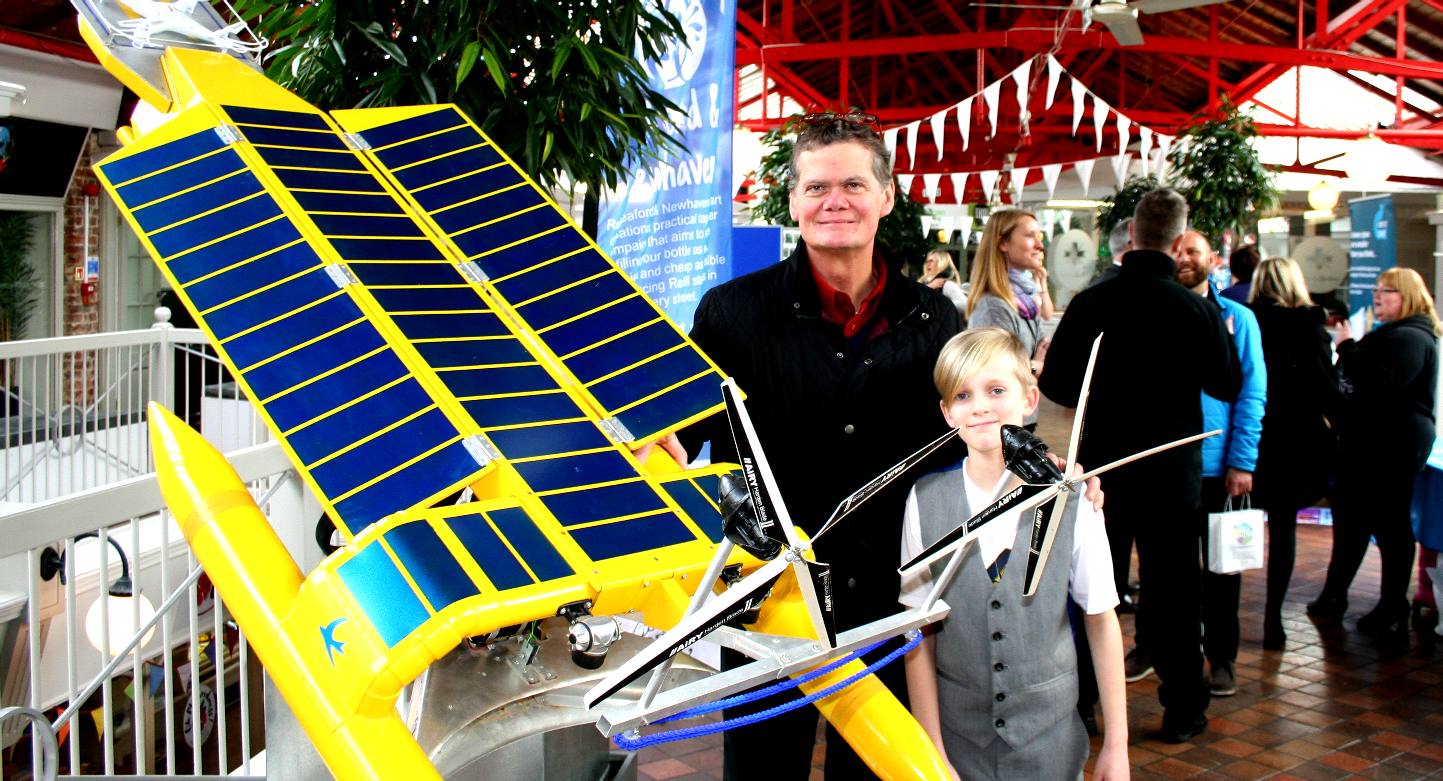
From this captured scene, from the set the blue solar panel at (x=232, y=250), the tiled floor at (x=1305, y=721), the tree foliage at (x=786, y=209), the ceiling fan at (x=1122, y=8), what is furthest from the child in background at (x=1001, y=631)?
the ceiling fan at (x=1122, y=8)

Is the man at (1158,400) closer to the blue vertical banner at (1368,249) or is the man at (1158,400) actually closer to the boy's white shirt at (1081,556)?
the boy's white shirt at (1081,556)

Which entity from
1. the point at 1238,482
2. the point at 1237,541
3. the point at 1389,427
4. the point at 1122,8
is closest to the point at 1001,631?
A: the point at 1237,541

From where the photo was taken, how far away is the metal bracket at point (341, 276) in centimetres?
219

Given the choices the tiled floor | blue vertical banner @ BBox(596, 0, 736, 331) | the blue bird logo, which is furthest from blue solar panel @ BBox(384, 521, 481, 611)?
the tiled floor

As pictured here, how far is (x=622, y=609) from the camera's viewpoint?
1.68m

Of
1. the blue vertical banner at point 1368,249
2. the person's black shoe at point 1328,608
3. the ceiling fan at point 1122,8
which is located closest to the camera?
the person's black shoe at point 1328,608

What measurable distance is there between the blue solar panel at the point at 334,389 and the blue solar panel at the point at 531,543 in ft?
1.35

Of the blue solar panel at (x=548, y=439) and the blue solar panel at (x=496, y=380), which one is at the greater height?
the blue solar panel at (x=496, y=380)

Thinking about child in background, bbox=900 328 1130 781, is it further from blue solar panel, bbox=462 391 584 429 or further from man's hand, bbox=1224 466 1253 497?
man's hand, bbox=1224 466 1253 497

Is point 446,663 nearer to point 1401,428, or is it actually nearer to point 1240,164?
point 1401,428

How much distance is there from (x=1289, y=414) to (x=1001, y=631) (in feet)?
12.0

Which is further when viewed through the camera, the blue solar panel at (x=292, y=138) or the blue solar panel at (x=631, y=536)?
the blue solar panel at (x=292, y=138)

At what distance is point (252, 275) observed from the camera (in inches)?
86.4

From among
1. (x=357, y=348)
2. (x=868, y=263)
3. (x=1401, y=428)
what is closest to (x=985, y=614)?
(x=868, y=263)
